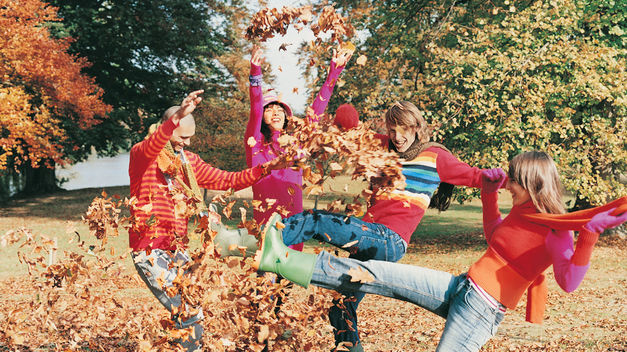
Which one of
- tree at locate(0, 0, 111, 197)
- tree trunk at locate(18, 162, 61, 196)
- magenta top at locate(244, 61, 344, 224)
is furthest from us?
tree trunk at locate(18, 162, 61, 196)

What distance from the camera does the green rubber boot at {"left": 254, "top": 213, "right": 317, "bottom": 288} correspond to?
Answer: 10.3 ft

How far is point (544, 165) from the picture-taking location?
3.27 metres

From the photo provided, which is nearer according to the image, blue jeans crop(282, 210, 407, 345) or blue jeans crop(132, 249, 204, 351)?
blue jeans crop(282, 210, 407, 345)

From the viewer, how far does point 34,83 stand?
57.0 ft

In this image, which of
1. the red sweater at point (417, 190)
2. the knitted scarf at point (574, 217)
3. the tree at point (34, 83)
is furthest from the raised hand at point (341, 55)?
the tree at point (34, 83)

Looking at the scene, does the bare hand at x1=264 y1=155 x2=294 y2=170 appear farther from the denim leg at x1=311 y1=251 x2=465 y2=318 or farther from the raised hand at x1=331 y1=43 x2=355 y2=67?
the raised hand at x1=331 y1=43 x2=355 y2=67

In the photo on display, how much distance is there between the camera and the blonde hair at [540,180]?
3.22m

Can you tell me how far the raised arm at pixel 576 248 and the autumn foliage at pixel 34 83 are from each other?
649 inches

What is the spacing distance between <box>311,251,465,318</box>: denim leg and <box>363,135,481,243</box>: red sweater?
0.48 meters

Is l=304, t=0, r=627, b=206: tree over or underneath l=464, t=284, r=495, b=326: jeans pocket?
over

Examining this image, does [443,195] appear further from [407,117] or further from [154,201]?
[154,201]

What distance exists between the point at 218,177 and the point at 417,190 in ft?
4.92

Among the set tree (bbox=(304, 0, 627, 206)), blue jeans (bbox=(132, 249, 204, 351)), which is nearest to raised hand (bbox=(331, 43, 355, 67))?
blue jeans (bbox=(132, 249, 204, 351))

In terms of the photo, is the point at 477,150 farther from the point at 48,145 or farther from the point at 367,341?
the point at 48,145
